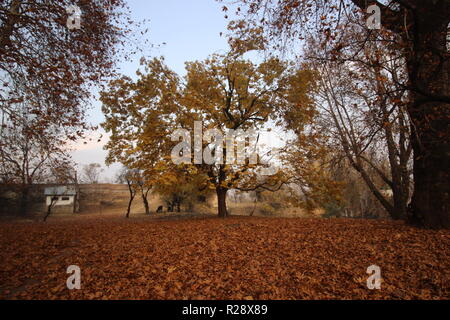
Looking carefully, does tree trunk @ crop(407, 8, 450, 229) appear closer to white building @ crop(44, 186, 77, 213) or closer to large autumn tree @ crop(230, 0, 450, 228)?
large autumn tree @ crop(230, 0, 450, 228)

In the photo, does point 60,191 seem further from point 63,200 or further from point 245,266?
point 245,266

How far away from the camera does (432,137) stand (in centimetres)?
566

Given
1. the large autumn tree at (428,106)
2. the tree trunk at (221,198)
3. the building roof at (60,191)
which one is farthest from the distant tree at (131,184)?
the building roof at (60,191)

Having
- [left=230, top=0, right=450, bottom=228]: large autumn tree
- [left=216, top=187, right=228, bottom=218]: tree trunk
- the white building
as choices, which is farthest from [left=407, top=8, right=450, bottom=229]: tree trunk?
the white building

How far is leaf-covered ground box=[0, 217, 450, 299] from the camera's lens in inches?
142

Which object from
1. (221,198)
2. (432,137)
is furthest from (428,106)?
(221,198)

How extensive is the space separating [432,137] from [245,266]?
5835 millimetres

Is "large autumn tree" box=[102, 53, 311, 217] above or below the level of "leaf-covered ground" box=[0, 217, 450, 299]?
above

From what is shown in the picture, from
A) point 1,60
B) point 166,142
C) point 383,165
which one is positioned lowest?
point 383,165

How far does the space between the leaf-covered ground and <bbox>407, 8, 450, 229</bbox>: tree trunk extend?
0.75 m

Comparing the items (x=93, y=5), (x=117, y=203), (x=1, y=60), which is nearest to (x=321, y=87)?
(x=93, y=5)

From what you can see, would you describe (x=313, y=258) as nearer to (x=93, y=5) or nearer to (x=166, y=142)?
(x=166, y=142)
